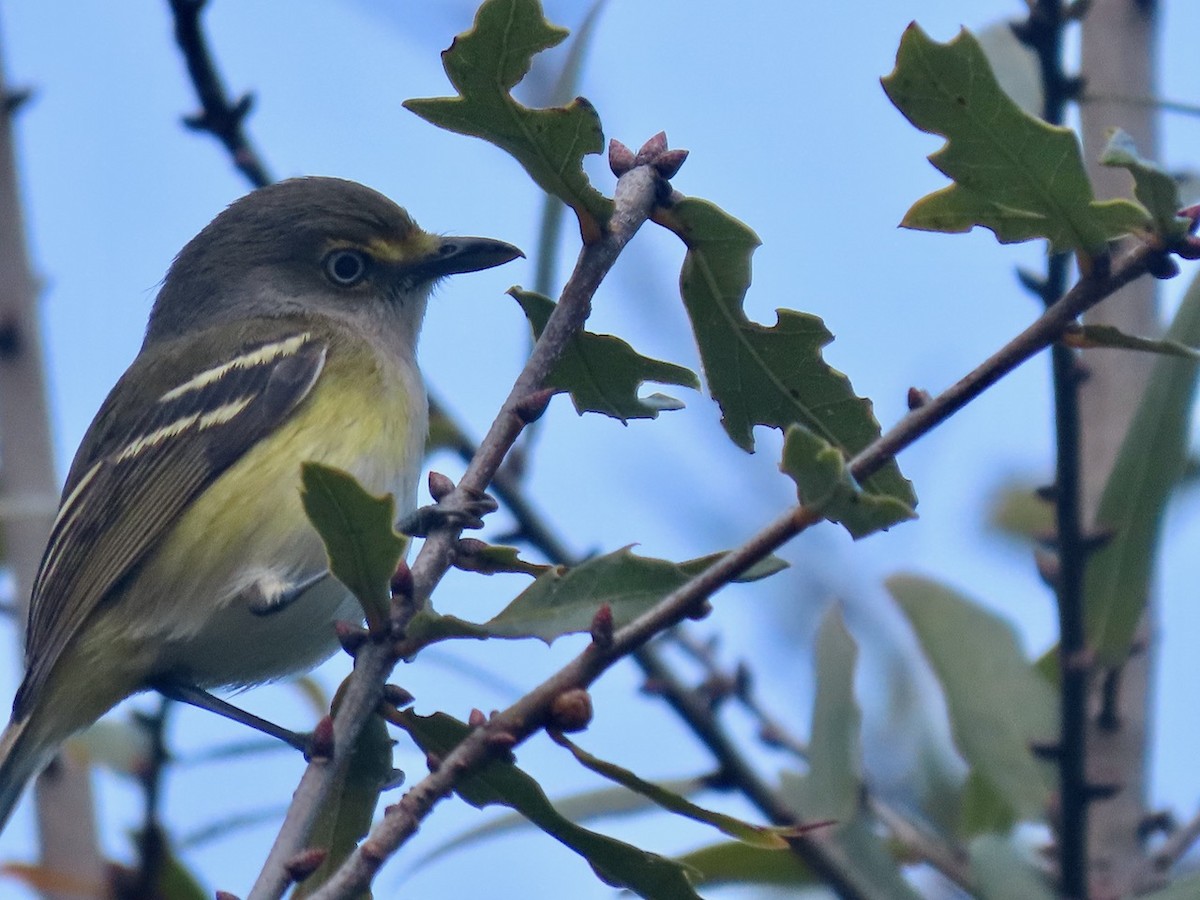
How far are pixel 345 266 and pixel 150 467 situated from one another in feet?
3.65

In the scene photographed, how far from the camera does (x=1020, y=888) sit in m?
3.03

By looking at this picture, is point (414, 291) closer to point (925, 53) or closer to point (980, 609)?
point (980, 609)

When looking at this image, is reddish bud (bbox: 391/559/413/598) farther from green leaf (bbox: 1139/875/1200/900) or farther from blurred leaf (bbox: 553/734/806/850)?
green leaf (bbox: 1139/875/1200/900)

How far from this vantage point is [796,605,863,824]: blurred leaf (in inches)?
129

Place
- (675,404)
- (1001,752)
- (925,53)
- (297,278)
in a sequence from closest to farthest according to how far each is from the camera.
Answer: (925,53), (675,404), (1001,752), (297,278)

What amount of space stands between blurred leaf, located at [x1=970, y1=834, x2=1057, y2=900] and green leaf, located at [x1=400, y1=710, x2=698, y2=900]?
1166mm

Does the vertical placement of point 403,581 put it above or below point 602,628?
above

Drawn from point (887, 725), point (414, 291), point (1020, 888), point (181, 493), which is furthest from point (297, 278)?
point (1020, 888)

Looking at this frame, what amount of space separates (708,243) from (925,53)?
22.9 inches

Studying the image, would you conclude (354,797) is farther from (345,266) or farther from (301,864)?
(345,266)

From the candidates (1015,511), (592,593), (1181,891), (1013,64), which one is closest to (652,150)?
(592,593)

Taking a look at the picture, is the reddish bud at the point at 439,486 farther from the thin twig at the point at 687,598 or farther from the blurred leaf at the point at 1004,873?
the blurred leaf at the point at 1004,873

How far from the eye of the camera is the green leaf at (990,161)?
6.33 feet

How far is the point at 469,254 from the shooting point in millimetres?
4332
